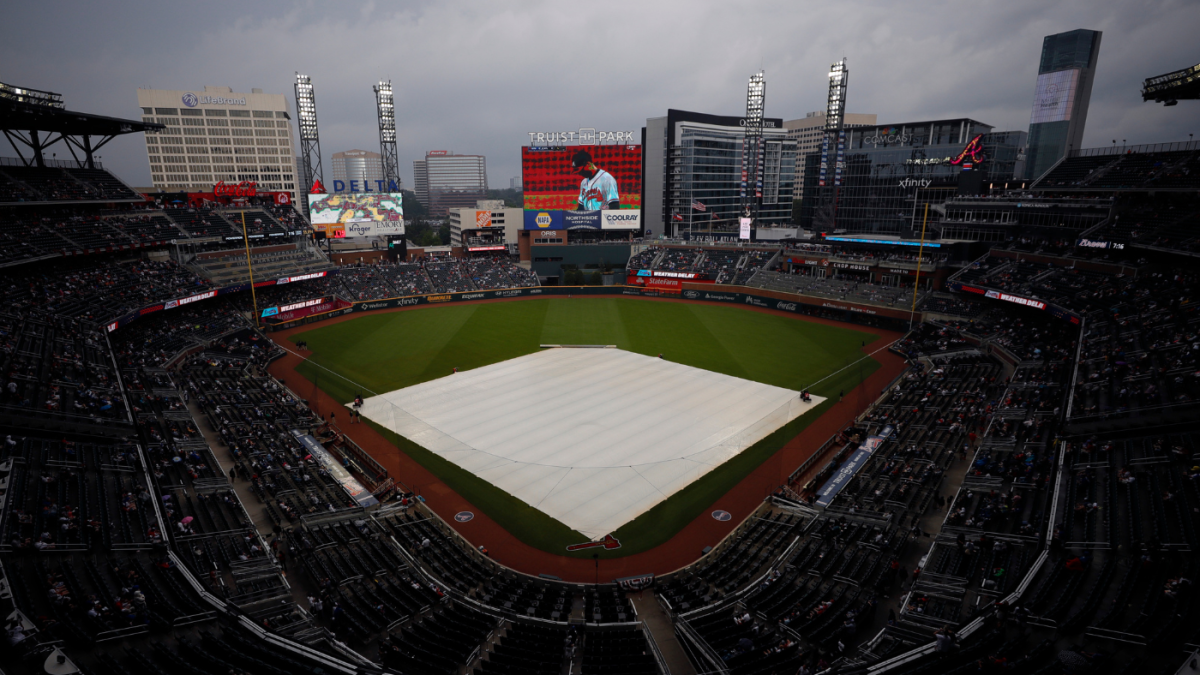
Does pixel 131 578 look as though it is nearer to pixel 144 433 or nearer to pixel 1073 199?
→ pixel 144 433

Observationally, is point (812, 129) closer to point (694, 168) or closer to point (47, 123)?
point (694, 168)

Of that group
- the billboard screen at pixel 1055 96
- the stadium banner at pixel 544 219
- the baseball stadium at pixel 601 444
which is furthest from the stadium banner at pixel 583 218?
the billboard screen at pixel 1055 96

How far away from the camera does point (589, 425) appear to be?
30.3 m

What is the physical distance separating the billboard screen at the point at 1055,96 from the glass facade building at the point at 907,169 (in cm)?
6469

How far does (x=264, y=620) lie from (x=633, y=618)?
9751mm

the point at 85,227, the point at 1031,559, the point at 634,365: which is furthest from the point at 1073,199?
the point at 85,227

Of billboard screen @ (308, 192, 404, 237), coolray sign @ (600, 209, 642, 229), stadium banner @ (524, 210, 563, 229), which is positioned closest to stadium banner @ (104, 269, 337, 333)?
billboard screen @ (308, 192, 404, 237)

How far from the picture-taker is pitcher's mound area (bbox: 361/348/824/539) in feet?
79.3

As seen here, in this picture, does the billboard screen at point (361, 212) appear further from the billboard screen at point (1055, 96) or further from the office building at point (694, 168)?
the billboard screen at point (1055, 96)

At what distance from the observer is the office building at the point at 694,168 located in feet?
315

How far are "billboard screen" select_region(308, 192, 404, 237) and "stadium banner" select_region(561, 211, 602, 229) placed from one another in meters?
21.0

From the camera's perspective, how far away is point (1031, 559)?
15.9 m

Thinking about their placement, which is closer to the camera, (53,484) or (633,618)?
(633,618)

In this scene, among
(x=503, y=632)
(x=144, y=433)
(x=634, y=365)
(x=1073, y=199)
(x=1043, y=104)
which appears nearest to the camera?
(x=503, y=632)
